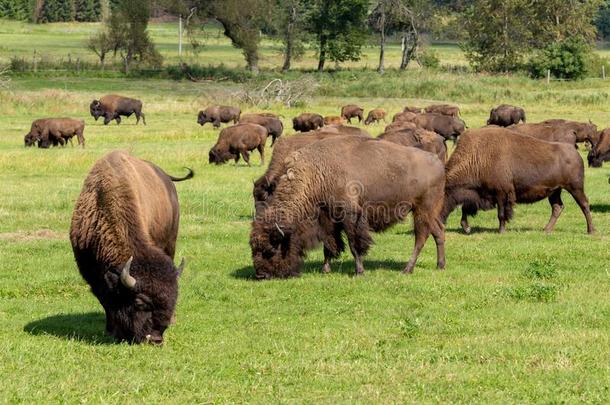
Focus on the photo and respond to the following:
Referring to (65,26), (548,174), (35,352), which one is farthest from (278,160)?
(65,26)

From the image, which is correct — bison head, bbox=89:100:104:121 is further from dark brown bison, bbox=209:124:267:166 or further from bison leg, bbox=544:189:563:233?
bison leg, bbox=544:189:563:233

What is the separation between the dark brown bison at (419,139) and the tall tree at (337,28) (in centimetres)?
5980

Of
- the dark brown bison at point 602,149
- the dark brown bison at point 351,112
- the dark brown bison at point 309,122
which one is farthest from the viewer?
the dark brown bison at point 351,112

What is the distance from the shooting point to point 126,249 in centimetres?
913

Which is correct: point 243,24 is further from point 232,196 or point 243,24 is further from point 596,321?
point 596,321

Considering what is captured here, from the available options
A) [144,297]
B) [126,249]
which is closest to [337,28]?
[126,249]

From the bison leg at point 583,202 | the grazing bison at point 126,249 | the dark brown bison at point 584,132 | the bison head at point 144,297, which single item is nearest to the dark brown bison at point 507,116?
the dark brown bison at point 584,132

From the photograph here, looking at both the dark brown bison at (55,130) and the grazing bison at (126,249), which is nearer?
the grazing bison at (126,249)

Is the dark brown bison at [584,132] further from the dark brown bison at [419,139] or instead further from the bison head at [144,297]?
the bison head at [144,297]

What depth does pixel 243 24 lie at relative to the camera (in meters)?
78.1

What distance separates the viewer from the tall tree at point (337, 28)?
80.8 metres

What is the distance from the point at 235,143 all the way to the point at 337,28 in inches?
2157

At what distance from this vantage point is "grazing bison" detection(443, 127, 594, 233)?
16672 millimetres

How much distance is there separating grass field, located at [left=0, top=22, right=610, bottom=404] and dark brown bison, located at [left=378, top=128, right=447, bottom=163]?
199 cm
